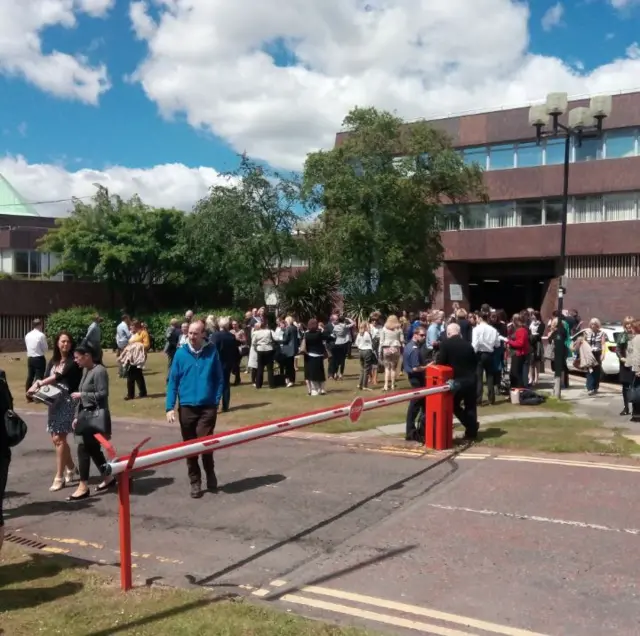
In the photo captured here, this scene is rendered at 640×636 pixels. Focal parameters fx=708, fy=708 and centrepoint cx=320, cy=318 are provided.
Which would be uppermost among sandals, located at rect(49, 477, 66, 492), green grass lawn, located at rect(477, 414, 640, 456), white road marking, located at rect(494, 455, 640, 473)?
green grass lawn, located at rect(477, 414, 640, 456)

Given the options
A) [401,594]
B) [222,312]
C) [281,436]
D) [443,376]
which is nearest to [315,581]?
[401,594]

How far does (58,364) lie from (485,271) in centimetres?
3182

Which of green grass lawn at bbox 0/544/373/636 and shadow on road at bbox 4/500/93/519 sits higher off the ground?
green grass lawn at bbox 0/544/373/636

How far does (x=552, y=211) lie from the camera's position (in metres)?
33.6

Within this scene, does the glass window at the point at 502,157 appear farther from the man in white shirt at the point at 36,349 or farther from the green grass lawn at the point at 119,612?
the green grass lawn at the point at 119,612

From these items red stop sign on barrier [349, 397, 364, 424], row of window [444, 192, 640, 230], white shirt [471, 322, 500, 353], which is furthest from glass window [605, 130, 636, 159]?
red stop sign on barrier [349, 397, 364, 424]

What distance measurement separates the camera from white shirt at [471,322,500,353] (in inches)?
521

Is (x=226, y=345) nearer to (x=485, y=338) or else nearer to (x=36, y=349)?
(x=36, y=349)

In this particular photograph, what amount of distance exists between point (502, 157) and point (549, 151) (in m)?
2.22

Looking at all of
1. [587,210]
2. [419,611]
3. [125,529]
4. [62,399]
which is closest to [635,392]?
[419,611]

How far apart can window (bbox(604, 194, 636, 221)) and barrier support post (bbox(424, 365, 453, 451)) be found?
25780 mm

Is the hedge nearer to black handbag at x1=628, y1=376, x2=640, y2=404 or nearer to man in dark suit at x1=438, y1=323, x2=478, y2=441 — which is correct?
black handbag at x1=628, y1=376, x2=640, y2=404

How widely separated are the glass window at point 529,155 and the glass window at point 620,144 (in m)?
3.07

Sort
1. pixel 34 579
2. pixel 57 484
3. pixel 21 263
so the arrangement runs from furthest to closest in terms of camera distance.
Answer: pixel 21 263, pixel 57 484, pixel 34 579
